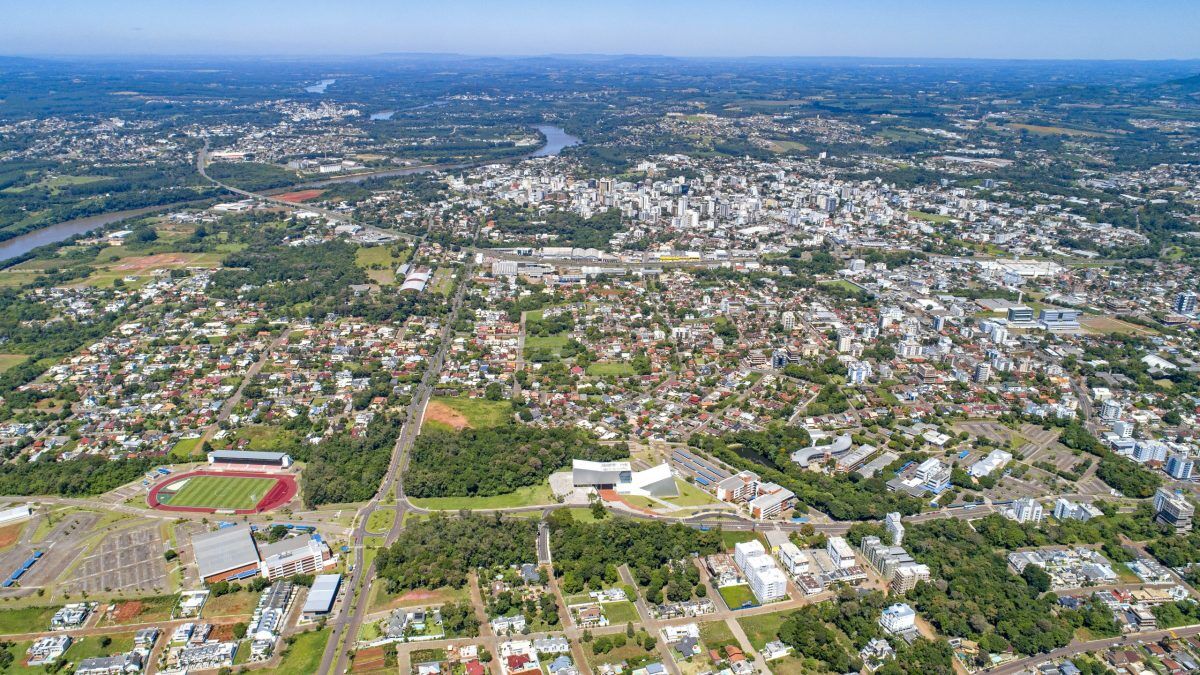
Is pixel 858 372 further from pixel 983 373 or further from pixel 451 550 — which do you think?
pixel 451 550

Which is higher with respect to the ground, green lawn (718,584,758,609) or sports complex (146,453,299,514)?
sports complex (146,453,299,514)

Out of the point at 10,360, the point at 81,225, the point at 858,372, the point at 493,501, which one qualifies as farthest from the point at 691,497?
the point at 81,225

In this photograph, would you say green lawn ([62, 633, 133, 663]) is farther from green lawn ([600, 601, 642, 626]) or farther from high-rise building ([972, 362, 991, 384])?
high-rise building ([972, 362, 991, 384])

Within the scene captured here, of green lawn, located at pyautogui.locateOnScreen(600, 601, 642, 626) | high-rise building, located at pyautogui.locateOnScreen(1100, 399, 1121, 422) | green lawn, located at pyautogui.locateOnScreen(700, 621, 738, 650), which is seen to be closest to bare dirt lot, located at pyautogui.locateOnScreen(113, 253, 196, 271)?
green lawn, located at pyautogui.locateOnScreen(600, 601, 642, 626)

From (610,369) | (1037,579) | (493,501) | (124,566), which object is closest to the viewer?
(1037,579)

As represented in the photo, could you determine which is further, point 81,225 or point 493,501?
point 81,225

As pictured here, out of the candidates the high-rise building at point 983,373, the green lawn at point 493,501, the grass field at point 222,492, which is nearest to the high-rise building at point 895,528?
the green lawn at point 493,501

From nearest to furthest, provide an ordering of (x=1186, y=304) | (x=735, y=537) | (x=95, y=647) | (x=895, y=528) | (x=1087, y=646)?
(x=95, y=647) → (x=1087, y=646) → (x=895, y=528) → (x=735, y=537) → (x=1186, y=304)

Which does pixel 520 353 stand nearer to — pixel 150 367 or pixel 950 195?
pixel 150 367
